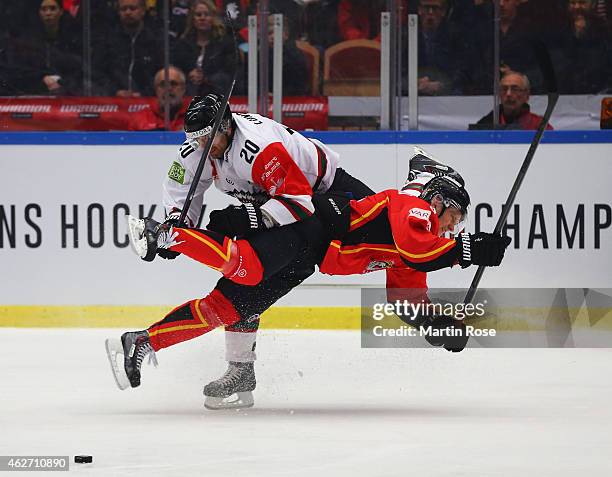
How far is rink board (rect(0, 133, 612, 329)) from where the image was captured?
757 cm

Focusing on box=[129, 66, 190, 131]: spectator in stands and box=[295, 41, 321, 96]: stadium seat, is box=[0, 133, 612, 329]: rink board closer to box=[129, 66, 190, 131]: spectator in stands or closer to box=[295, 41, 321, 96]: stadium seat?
box=[129, 66, 190, 131]: spectator in stands

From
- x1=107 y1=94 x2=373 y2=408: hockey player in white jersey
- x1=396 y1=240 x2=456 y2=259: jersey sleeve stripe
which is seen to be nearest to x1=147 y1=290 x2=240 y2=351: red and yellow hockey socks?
x1=107 y1=94 x2=373 y2=408: hockey player in white jersey

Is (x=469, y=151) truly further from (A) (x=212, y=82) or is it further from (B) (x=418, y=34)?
(A) (x=212, y=82)

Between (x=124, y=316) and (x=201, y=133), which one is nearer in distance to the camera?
(x=201, y=133)

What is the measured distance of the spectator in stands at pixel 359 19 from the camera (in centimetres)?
775

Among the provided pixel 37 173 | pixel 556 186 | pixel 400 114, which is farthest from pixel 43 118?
pixel 556 186

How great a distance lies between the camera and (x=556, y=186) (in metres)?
7.59

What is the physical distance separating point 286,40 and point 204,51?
1.43 ft

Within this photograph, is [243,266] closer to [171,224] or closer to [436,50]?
[171,224]

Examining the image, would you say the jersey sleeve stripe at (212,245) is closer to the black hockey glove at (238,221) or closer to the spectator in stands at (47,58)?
the black hockey glove at (238,221)

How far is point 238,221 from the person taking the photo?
5352 millimetres

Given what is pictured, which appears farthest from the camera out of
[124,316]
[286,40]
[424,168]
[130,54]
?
[130,54]

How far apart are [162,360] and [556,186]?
7.40 feet

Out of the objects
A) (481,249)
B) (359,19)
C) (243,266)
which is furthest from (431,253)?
(359,19)
